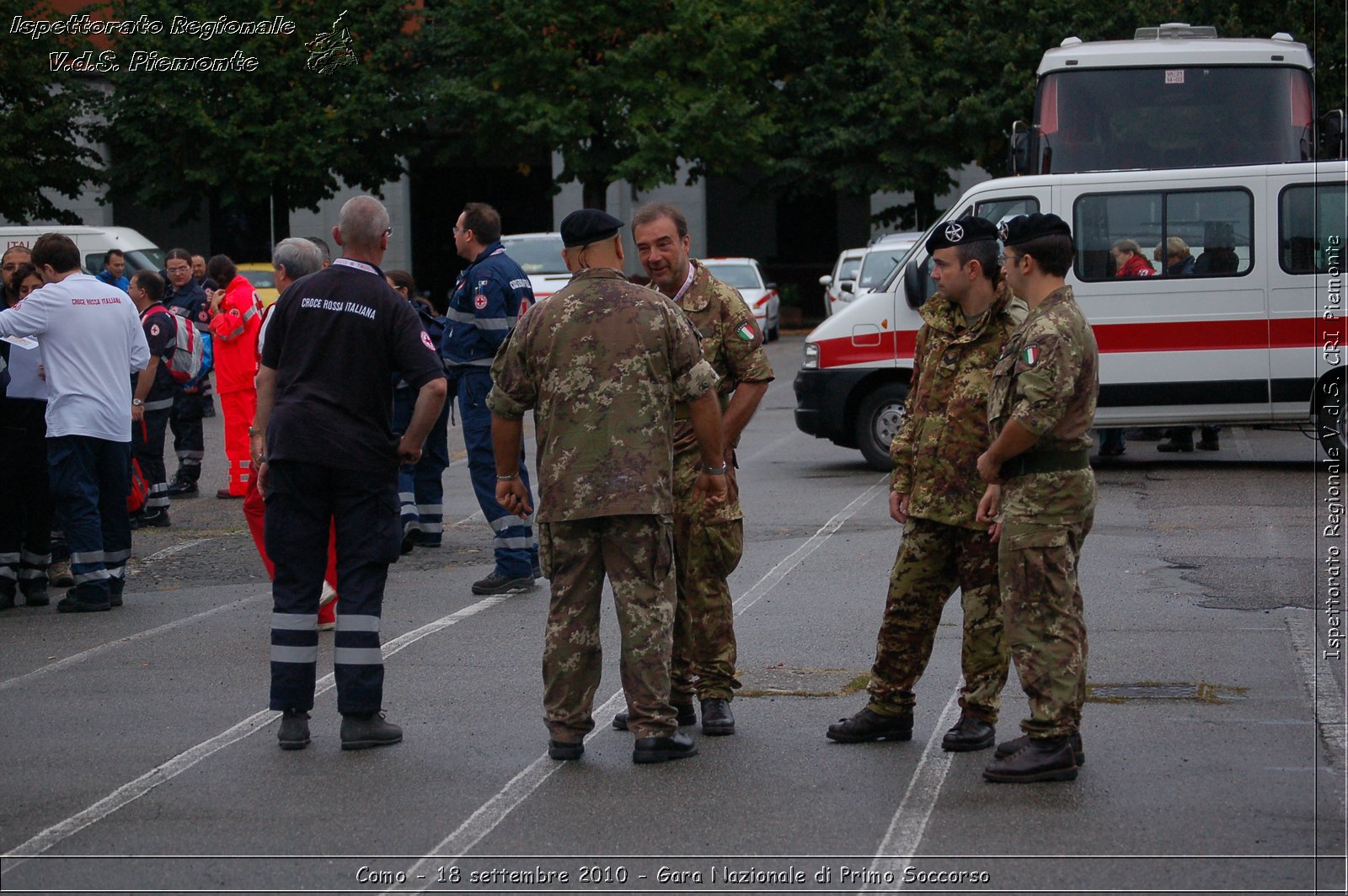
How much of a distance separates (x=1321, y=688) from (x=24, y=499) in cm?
689

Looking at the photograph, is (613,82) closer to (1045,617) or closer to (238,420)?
(238,420)

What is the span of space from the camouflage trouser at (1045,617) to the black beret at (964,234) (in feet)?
3.33

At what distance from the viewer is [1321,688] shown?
21.4ft

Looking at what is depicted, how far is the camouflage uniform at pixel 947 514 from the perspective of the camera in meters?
5.63

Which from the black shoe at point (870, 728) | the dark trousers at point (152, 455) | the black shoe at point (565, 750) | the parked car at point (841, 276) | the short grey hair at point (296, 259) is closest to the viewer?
the black shoe at point (565, 750)

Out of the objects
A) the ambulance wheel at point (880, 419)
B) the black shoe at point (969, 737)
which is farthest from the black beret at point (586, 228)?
the ambulance wheel at point (880, 419)

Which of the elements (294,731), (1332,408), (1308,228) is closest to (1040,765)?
(294,731)

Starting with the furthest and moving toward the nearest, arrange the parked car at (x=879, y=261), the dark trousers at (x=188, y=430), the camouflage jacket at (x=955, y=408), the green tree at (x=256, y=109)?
the green tree at (x=256, y=109), the parked car at (x=879, y=261), the dark trousers at (x=188, y=430), the camouflage jacket at (x=955, y=408)

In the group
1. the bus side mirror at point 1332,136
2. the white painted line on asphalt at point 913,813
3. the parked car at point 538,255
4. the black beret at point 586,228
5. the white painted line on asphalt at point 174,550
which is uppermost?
the bus side mirror at point 1332,136

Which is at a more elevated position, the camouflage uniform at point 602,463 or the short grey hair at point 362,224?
the short grey hair at point 362,224

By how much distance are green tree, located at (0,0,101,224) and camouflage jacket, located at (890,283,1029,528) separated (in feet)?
91.1

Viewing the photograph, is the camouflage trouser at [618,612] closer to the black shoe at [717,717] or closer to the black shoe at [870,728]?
the black shoe at [717,717]

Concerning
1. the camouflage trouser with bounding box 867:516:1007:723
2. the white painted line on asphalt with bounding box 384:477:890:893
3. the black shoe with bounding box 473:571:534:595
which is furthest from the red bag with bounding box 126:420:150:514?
the camouflage trouser with bounding box 867:516:1007:723

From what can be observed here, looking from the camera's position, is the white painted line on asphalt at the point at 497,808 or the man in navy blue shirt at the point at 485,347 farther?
the man in navy blue shirt at the point at 485,347
